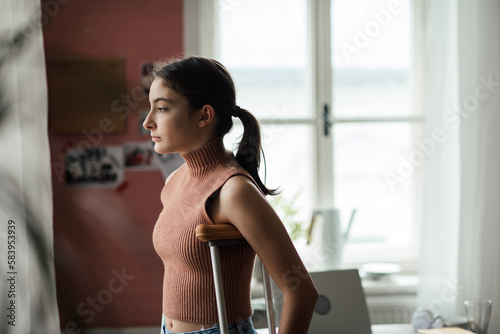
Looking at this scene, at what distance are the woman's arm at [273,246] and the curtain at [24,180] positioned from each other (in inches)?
12.6

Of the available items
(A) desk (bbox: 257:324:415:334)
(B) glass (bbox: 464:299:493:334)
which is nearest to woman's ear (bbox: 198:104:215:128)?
(A) desk (bbox: 257:324:415:334)

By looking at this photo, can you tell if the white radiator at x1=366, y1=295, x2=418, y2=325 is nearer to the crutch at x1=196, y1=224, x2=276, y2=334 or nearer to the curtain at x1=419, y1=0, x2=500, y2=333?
Answer: the curtain at x1=419, y1=0, x2=500, y2=333

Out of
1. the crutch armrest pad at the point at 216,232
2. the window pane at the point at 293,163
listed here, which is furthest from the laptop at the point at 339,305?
the window pane at the point at 293,163

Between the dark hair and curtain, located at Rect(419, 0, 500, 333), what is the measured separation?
1.68 meters

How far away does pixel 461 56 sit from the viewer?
2465mm

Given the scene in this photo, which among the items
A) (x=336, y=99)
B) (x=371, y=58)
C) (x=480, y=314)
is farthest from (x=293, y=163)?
(x=480, y=314)

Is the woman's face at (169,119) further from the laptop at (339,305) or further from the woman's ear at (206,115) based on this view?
the laptop at (339,305)

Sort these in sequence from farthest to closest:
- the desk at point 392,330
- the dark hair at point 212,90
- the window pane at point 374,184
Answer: the window pane at point 374,184
the desk at point 392,330
the dark hair at point 212,90

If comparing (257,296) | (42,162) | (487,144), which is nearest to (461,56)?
(487,144)

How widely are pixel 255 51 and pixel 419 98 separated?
936mm

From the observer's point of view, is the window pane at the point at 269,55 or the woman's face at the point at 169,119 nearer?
the woman's face at the point at 169,119

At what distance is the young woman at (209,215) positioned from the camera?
900 mm

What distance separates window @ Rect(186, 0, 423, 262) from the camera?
2.67 meters

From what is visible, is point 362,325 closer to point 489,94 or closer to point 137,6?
point 489,94
